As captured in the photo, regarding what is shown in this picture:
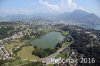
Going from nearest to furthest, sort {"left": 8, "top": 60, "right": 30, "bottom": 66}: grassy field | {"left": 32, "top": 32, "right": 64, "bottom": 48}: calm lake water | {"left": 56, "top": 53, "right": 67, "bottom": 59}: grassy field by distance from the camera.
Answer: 1. {"left": 8, "top": 60, "right": 30, "bottom": 66}: grassy field
2. {"left": 56, "top": 53, "right": 67, "bottom": 59}: grassy field
3. {"left": 32, "top": 32, "right": 64, "bottom": 48}: calm lake water

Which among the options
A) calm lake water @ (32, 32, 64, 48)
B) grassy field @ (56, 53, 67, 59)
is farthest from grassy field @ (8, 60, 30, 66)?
calm lake water @ (32, 32, 64, 48)

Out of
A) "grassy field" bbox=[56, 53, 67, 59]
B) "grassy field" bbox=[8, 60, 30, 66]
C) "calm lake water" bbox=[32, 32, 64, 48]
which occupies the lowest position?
"calm lake water" bbox=[32, 32, 64, 48]

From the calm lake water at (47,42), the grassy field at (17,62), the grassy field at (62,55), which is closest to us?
the grassy field at (17,62)

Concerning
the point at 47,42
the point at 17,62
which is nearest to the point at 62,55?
the point at 17,62

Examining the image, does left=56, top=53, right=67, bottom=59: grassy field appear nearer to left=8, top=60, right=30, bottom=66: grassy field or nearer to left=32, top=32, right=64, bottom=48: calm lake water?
left=8, top=60, right=30, bottom=66: grassy field

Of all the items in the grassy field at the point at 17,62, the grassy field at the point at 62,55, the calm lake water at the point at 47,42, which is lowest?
the calm lake water at the point at 47,42

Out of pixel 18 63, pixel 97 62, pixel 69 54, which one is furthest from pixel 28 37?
pixel 97 62

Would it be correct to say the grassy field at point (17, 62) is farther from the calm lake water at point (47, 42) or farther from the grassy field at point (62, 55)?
the calm lake water at point (47, 42)

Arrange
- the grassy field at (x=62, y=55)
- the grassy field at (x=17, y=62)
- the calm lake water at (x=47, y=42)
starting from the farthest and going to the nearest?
the calm lake water at (x=47, y=42), the grassy field at (x=62, y=55), the grassy field at (x=17, y=62)

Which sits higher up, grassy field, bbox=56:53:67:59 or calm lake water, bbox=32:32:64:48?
grassy field, bbox=56:53:67:59

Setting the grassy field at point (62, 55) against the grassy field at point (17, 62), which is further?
the grassy field at point (62, 55)

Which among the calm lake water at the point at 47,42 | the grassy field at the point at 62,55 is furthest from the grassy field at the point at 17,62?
the calm lake water at the point at 47,42
